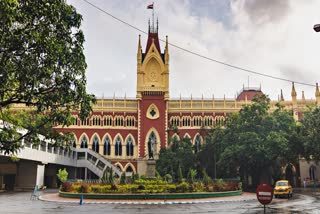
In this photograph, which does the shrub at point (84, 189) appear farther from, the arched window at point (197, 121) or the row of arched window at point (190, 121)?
the arched window at point (197, 121)

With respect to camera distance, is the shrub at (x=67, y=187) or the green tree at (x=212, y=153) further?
the green tree at (x=212, y=153)

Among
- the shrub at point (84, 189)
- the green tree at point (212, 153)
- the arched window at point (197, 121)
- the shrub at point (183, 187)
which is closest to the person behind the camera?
the shrub at point (183, 187)

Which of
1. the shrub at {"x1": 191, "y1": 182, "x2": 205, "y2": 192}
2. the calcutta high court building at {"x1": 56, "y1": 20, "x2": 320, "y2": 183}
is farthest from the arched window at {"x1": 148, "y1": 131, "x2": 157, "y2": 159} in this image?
the shrub at {"x1": 191, "y1": 182, "x2": 205, "y2": 192}

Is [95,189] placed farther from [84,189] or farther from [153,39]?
[153,39]

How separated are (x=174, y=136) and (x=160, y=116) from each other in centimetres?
417

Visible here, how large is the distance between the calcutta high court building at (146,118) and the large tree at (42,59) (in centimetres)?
4211

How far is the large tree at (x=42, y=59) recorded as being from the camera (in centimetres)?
971

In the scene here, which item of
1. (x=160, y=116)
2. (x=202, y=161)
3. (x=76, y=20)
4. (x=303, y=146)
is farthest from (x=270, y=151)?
(x=76, y=20)

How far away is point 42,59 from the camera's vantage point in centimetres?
1019

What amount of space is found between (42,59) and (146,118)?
44.8 metres

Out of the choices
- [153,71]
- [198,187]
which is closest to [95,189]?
[198,187]

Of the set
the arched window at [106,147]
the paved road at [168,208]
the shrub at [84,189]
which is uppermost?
the arched window at [106,147]

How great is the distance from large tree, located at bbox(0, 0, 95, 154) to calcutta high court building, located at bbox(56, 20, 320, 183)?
42109mm

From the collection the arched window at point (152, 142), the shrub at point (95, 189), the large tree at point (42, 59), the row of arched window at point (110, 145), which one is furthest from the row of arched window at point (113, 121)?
the large tree at point (42, 59)
